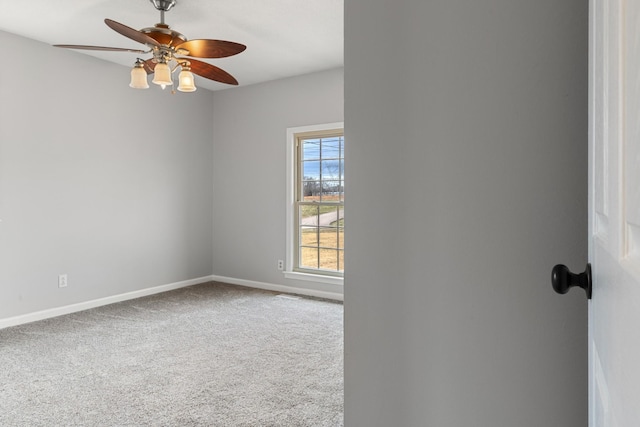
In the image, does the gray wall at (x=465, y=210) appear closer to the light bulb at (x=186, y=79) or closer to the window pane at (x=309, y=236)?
the light bulb at (x=186, y=79)

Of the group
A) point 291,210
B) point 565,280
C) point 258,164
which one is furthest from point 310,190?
point 565,280

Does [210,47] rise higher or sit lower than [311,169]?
higher

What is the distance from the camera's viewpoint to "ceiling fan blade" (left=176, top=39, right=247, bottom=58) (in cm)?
270

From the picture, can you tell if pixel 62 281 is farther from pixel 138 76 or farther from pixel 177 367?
pixel 138 76

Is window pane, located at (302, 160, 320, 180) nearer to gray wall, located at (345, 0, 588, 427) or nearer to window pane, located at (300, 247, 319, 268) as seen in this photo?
window pane, located at (300, 247, 319, 268)

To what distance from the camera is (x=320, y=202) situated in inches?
196

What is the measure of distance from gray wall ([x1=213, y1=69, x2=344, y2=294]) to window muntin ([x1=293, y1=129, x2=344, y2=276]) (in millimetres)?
181

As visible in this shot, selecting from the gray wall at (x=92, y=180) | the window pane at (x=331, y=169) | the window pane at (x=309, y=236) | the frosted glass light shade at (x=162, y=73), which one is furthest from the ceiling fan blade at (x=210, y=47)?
the window pane at (x=309, y=236)

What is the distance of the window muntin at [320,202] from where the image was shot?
487 centimetres

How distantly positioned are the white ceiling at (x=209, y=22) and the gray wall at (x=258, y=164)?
628 mm

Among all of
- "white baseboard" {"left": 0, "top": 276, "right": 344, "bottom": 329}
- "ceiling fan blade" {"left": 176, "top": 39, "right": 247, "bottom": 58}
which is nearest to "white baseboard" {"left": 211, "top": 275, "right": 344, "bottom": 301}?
"white baseboard" {"left": 0, "top": 276, "right": 344, "bottom": 329}

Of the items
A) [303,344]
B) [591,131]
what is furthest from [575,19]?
[303,344]

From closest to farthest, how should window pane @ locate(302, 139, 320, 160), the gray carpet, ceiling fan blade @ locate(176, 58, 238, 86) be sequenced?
the gray carpet
ceiling fan blade @ locate(176, 58, 238, 86)
window pane @ locate(302, 139, 320, 160)

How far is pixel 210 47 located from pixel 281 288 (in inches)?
122
